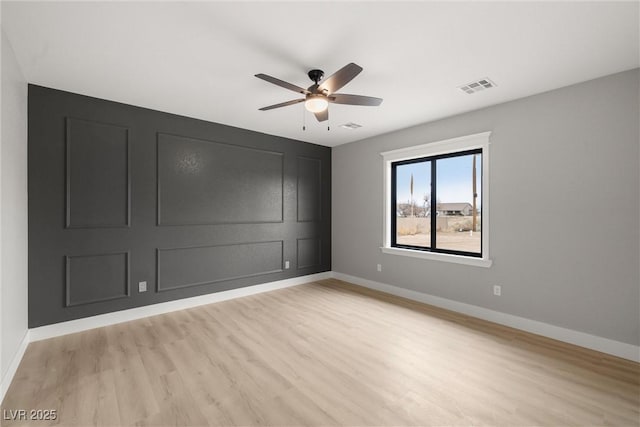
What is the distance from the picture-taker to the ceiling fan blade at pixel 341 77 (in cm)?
213

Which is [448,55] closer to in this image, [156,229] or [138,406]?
[138,406]

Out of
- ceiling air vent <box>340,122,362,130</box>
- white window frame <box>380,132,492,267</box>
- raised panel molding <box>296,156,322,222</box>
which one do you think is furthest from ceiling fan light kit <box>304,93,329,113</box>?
raised panel molding <box>296,156,322,222</box>

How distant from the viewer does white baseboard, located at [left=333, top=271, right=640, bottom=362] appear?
2660 mm

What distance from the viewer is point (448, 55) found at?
2.43 metres

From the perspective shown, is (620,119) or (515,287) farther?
(515,287)

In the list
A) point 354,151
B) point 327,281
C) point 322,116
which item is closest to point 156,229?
point 322,116

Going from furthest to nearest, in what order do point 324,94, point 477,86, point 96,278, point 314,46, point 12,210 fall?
point 96,278, point 477,86, point 324,94, point 12,210, point 314,46

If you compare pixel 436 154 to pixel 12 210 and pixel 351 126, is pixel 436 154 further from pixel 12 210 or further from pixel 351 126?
pixel 12 210

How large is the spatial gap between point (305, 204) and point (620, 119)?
426cm

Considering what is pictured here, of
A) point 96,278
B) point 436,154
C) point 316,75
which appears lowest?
point 96,278

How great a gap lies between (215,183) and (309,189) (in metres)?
1.86

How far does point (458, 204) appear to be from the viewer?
13.4ft

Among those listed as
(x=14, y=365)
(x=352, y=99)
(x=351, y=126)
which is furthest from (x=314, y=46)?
(x=14, y=365)

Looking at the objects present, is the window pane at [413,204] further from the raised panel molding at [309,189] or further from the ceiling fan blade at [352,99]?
the ceiling fan blade at [352,99]
